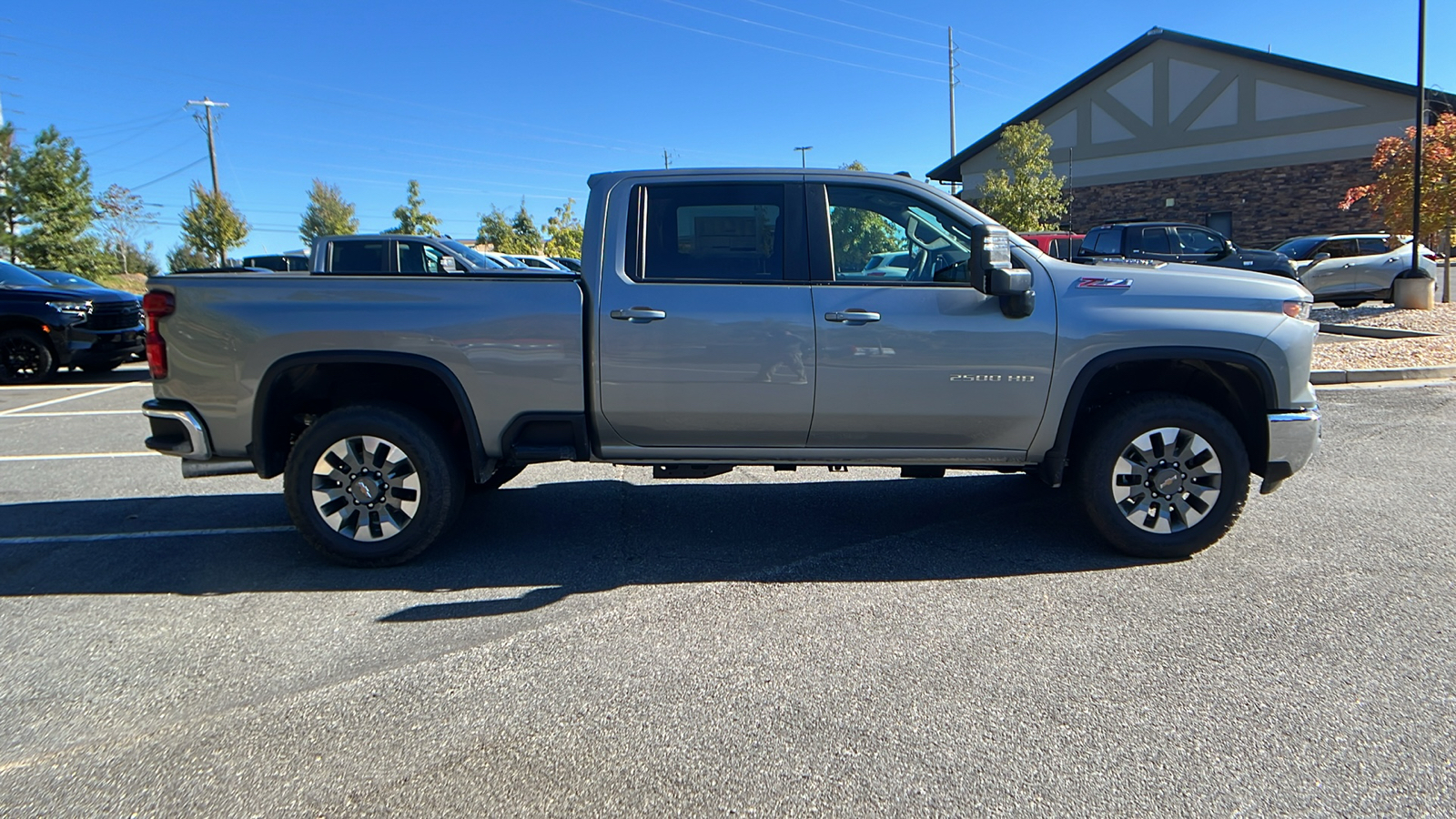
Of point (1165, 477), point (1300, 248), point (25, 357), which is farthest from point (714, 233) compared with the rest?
point (1300, 248)

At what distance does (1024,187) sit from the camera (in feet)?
97.0

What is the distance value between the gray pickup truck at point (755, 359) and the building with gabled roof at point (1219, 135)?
103 feet

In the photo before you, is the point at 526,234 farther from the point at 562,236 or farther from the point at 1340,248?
the point at 1340,248

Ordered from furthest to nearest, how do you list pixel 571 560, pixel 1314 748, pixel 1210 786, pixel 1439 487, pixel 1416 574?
1. pixel 1439 487
2. pixel 571 560
3. pixel 1416 574
4. pixel 1314 748
5. pixel 1210 786

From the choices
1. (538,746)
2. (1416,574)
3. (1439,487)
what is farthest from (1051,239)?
(538,746)

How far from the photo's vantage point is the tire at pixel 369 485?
4633 mm

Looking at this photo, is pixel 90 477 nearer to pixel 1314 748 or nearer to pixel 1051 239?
pixel 1314 748

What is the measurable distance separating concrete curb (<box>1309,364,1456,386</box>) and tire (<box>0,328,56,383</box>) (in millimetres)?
16304

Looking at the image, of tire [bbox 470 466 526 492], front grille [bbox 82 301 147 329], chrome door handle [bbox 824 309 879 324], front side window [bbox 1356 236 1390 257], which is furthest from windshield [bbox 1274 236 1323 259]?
front grille [bbox 82 301 147 329]

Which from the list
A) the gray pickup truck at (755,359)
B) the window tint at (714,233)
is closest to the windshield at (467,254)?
the gray pickup truck at (755,359)

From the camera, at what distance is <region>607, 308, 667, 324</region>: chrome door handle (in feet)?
15.0

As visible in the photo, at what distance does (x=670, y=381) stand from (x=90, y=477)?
16.9 feet

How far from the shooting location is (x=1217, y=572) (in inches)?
178

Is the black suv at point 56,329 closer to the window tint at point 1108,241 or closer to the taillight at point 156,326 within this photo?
the taillight at point 156,326
